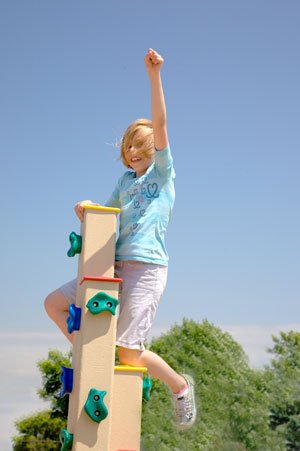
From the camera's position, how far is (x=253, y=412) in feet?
65.1

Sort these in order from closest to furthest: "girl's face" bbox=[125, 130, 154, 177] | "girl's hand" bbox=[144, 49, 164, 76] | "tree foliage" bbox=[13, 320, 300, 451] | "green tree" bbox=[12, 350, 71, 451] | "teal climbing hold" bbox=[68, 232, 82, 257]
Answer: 1. "teal climbing hold" bbox=[68, 232, 82, 257]
2. "girl's hand" bbox=[144, 49, 164, 76]
3. "girl's face" bbox=[125, 130, 154, 177]
4. "tree foliage" bbox=[13, 320, 300, 451]
5. "green tree" bbox=[12, 350, 71, 451]

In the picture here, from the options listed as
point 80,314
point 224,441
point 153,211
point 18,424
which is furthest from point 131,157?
point 18,424

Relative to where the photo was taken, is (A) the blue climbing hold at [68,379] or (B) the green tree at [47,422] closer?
(A) the blue climbing hold at [68,379]

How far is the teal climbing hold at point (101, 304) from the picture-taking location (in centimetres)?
389

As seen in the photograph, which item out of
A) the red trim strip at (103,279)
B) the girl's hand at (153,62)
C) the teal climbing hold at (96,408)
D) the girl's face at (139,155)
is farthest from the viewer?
the girl's face at (139,155)

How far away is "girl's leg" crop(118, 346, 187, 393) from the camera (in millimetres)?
4184

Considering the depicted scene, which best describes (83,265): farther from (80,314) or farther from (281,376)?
(281,376)

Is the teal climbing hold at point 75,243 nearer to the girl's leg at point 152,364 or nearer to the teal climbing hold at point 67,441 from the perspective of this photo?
the girl's leg at point 152,364

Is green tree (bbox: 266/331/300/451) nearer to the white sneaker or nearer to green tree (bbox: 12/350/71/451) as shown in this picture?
green tree (bbox: 12/350/71/451)

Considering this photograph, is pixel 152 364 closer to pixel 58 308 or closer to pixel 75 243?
pixel 58 308

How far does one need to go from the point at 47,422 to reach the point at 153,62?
67.8 feet

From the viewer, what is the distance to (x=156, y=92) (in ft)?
13.9

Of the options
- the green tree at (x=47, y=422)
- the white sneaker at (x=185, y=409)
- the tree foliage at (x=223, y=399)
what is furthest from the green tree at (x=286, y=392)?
the white sneaker at (x=185, y=409)

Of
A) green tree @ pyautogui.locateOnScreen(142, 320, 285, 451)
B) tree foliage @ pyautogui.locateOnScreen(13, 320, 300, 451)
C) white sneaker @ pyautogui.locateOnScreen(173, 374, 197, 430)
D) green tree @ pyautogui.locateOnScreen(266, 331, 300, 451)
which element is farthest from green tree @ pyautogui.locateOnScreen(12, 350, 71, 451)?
white sneaker @ pyautogui.locateOnScreen(173, 374, 197, 430)
